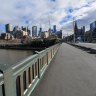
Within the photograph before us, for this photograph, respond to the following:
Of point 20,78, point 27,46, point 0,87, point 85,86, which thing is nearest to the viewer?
point 0,87

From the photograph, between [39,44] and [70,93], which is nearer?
[70,93]

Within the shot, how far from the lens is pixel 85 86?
25.9ft

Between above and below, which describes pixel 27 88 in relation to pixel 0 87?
below

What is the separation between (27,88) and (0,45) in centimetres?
15384

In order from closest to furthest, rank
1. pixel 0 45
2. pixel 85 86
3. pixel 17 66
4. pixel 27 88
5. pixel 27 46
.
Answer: pixel 17 66 → pixel 27 88 → pixel 85 86 → pixel 27 46 → pixel 0 45

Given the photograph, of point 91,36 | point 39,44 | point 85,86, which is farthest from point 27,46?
point 85,86

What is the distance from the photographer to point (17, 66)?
5156 millimetres

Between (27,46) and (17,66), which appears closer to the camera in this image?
(17,66)

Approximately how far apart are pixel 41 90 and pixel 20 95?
1.66 meters

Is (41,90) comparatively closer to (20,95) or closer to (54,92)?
(54,92)

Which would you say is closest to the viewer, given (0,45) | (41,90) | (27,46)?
(41,90)

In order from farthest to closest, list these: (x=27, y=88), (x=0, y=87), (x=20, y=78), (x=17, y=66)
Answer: (x=27, y=88)
(x=20, y=78)
(x=17, y=66)
(x=0, y=87)

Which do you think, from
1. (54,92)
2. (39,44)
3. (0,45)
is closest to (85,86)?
(54,92)

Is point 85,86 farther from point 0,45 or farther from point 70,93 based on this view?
point 0,45
